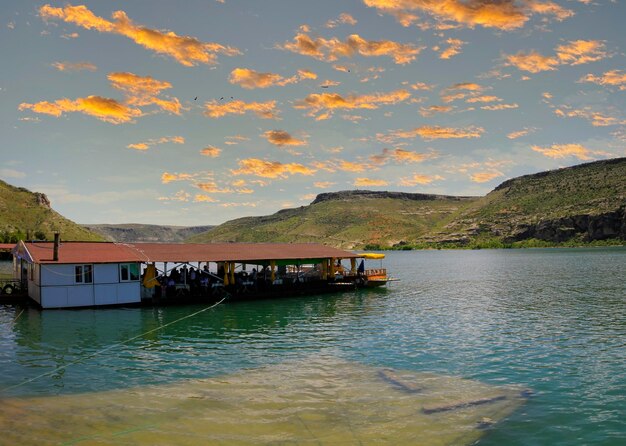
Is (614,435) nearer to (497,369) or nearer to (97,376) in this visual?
(497,369)

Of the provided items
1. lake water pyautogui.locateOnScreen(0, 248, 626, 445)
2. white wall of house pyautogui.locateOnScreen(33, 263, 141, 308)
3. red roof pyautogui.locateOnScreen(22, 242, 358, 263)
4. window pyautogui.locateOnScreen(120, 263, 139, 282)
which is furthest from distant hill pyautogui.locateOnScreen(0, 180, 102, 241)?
lake water pyautogui.locateOnScreen(0, 248, 626, 445)

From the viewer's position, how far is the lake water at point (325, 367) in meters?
15.4

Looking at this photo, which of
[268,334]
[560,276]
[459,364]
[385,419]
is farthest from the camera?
[560,276]

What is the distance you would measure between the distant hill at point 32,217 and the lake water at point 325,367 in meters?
126

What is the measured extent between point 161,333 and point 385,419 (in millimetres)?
19247

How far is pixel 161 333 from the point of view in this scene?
30844 mm

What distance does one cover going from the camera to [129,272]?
134 feet

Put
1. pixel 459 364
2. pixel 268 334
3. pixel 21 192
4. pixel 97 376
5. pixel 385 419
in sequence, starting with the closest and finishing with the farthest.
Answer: pixel 385 419, pixel 97 376, pixel 459 364, pixel 268 334, pixel 21 192

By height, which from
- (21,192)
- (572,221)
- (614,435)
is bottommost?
(614,435)

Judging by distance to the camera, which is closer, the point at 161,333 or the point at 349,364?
the point at 349,364

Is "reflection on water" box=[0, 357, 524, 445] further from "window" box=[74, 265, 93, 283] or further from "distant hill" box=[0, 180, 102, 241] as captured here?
"distant hill" box=[0, 180, 102, 241]

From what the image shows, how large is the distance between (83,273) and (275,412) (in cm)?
2790

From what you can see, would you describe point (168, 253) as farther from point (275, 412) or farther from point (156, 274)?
point (275, 412)

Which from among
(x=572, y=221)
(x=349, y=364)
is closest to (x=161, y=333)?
Result: (x=349, y=364)
